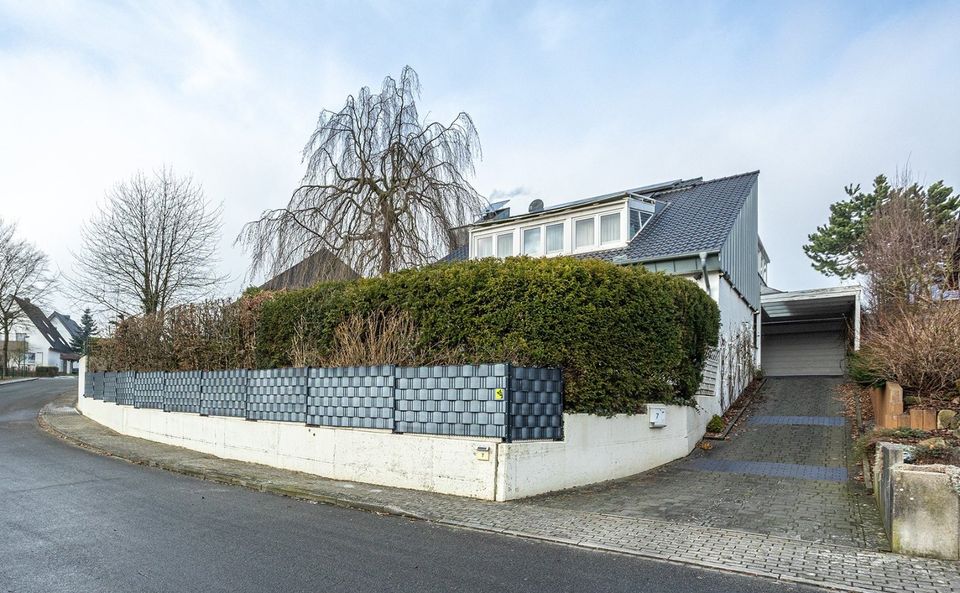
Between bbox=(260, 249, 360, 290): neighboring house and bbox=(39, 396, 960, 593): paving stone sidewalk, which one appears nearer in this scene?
bbox=(39, 396, 960, 593): paving stone sidewalk

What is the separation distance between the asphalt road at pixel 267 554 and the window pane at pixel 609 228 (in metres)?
11.6

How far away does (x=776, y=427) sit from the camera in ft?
42.0

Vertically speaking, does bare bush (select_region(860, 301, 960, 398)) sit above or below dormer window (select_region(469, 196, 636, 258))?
below

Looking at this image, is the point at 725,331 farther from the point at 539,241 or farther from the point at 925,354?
the point at 539,241

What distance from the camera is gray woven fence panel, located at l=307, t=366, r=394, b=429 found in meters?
8.95

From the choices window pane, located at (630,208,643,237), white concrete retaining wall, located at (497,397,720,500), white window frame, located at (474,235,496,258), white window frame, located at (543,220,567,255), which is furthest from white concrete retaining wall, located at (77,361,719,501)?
white window frame, located at (474,235,496,258)

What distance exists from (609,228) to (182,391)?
11.4 m

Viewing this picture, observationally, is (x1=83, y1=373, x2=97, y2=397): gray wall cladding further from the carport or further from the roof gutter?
the carport

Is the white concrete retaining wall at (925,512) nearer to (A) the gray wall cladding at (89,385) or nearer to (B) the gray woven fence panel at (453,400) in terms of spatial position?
(B) the gray woven fence panel at (453,400)

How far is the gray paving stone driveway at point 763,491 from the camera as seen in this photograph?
6457 millimetres

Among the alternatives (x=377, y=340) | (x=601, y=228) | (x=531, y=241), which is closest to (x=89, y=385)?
(x=531, y=241)

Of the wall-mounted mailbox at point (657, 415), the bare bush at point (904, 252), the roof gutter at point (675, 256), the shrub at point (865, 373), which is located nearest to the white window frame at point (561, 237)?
the roof gutter at point (675, 256)

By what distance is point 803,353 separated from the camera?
23875 millimetres

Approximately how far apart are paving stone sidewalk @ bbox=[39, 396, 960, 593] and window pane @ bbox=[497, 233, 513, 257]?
427 inches
